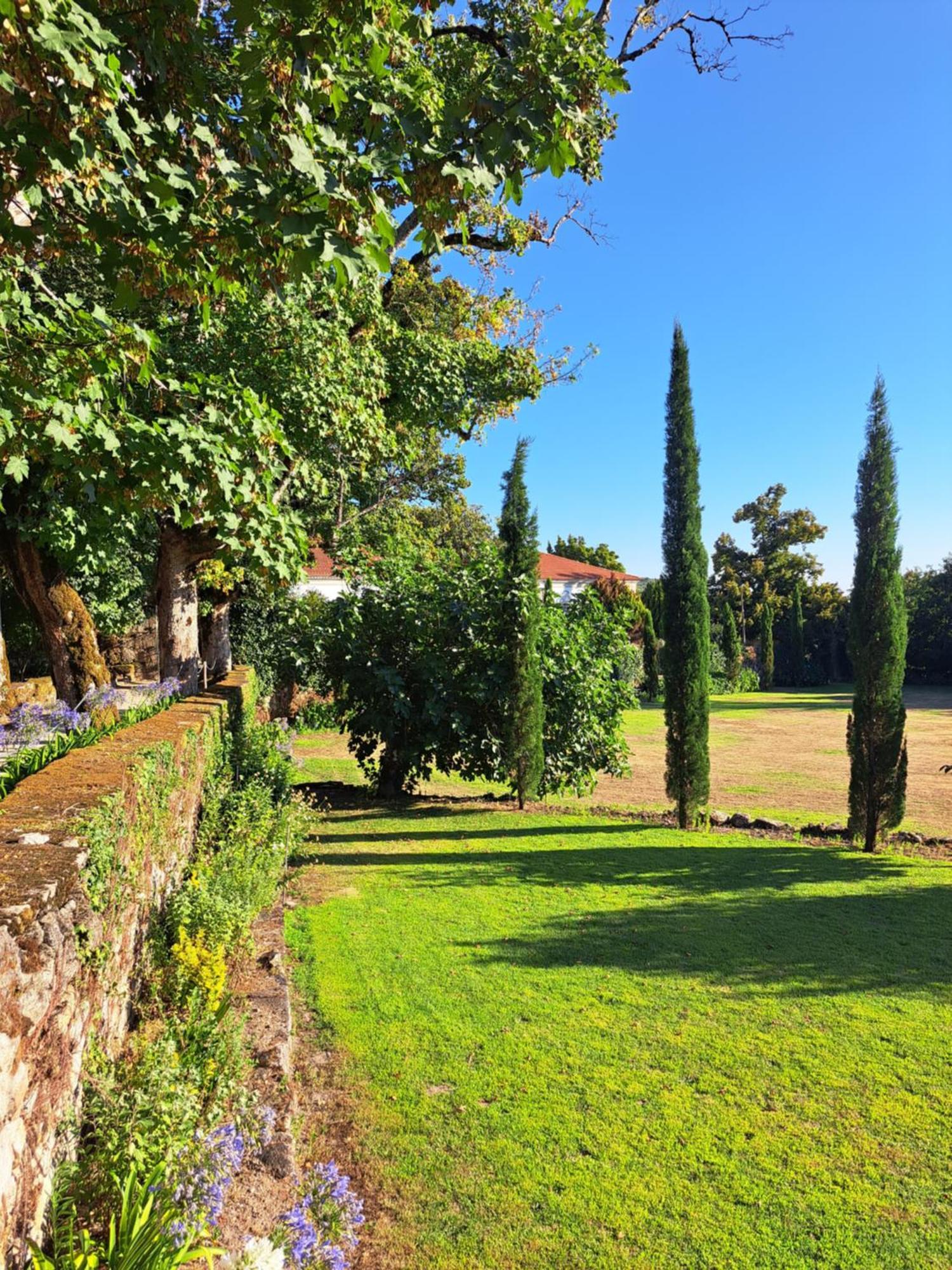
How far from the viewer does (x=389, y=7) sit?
327 centimetres

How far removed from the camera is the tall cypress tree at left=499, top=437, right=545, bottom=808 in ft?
35.2

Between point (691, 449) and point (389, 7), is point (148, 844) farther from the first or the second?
point (691, 449)

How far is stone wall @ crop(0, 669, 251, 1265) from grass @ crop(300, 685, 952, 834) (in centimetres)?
964

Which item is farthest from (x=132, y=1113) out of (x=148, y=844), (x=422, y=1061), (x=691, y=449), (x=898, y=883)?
(x=691, y=449)

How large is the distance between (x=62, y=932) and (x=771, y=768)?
15.4 m

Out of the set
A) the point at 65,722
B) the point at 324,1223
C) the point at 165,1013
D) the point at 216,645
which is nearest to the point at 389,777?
→ the point at 216,645

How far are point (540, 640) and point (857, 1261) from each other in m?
8.97

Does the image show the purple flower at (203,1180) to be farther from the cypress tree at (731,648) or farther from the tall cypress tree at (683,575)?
the cypress tree at (731,648)

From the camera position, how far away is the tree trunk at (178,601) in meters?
8.83

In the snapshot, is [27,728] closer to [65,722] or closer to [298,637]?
[65,722]

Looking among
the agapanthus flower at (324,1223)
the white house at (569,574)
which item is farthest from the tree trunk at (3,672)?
the white house at (569,574)

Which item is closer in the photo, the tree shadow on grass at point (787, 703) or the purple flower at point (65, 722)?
the purple flower at point (65, 722)

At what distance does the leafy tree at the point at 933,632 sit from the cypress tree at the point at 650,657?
56.5 ft

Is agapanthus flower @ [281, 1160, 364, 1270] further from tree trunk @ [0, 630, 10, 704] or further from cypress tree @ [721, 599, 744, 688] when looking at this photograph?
cypress tree @ [721, 599, 744, 688]
